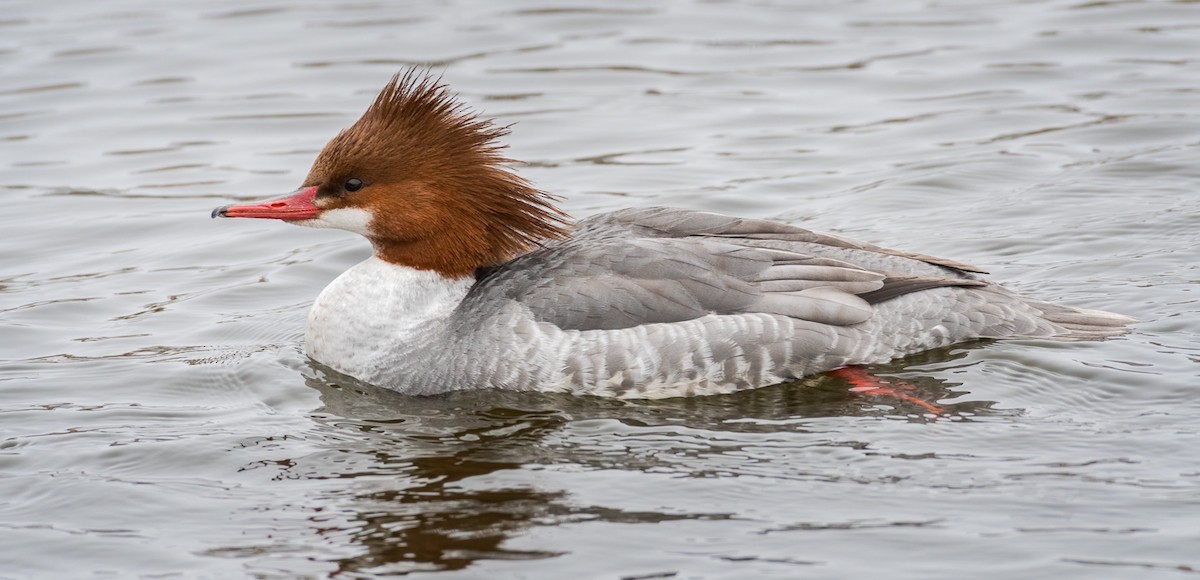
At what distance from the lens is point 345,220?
25.9ft

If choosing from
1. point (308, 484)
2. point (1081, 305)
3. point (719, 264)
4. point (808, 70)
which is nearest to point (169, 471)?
point (308, 484)

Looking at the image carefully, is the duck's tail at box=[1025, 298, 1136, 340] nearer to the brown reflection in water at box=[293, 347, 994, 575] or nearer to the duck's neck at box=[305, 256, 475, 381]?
the brown reflection in water at box=[293, 347, 994, 575]

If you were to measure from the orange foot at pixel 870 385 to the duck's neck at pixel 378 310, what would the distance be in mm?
2052

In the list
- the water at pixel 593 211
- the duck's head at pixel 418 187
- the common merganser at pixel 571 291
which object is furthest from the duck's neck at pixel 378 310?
the water at pixel 593 211

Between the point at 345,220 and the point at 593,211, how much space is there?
349cm

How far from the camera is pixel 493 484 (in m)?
6.59

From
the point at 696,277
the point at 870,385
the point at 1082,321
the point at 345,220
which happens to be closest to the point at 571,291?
the point at 696,277

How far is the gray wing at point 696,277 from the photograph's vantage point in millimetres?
7566

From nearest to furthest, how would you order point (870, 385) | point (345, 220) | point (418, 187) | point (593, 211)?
point (870, 385) → point (418, 187) → point (345, 220) → point (593, 211)

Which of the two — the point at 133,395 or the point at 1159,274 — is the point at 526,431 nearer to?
the point at 133,395

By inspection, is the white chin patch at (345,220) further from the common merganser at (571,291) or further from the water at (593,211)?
the water at (593,211)

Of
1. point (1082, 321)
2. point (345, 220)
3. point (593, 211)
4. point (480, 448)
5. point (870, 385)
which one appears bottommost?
point (480, 448)

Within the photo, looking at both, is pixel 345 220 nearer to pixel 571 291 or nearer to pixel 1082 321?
pixel 571 291

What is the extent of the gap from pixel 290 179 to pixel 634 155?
2.82m
